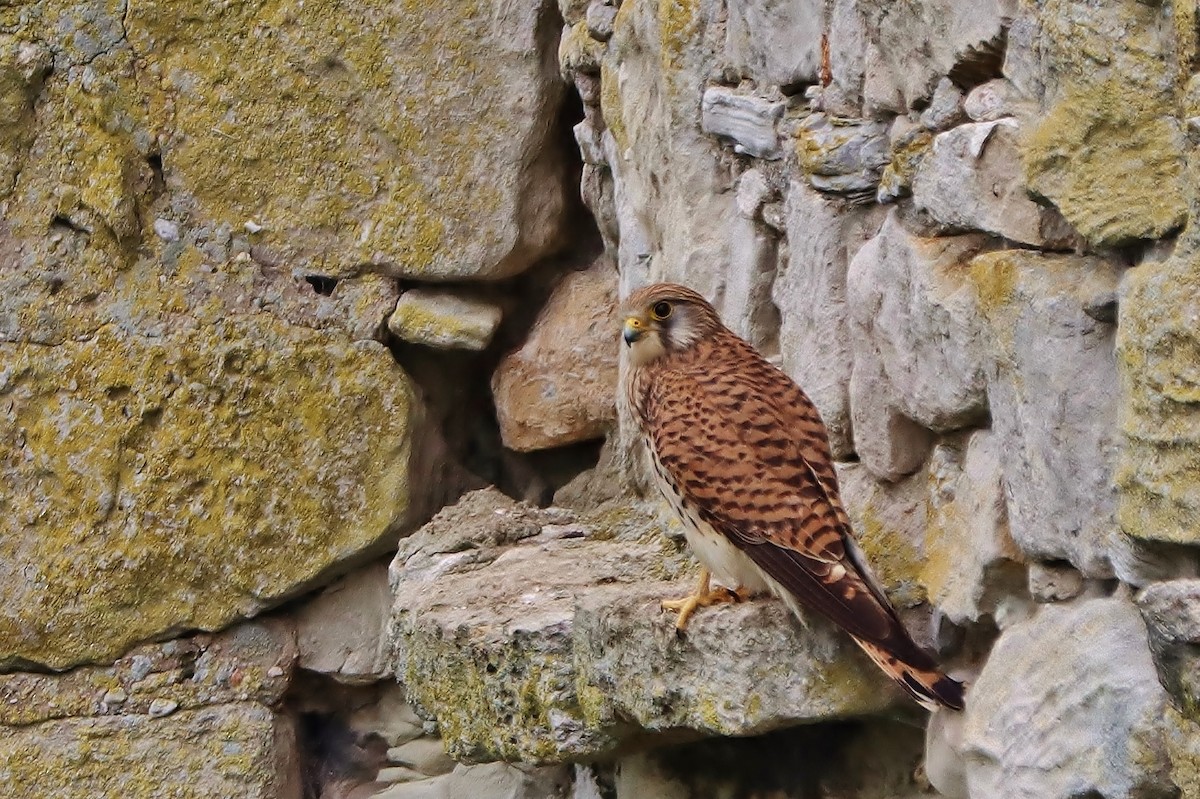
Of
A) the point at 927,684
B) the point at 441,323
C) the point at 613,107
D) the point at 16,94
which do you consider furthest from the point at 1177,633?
the point at 16,94

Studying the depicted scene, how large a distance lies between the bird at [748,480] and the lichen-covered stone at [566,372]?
3.45ft

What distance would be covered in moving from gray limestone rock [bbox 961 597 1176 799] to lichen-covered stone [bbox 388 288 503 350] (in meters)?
2.14

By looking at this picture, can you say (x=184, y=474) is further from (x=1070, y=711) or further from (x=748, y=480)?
(x=1070, y=711)

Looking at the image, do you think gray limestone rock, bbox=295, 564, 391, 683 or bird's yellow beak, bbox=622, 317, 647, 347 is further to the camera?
gray limestone rock, bbox=295, 564, 391, 683

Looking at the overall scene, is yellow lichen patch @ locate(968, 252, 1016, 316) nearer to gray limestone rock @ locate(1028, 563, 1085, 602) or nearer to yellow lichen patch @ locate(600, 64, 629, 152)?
gray limestone rock @ locate(1028, 563, 1085, 602)

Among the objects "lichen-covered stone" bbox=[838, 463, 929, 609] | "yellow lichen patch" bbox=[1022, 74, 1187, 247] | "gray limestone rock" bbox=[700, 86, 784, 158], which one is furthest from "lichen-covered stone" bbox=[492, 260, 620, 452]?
"yellow lichen patch" bbox=[1022, 74, 1187, 247]

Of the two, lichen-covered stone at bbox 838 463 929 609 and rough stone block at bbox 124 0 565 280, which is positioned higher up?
rough stone block at bbox 124 0 565 280

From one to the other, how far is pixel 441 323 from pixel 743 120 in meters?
1.34

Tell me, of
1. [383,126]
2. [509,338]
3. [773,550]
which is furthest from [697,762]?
[383,126]

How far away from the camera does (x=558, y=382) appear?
12.4 feet

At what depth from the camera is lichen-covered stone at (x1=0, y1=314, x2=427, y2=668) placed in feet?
12.6

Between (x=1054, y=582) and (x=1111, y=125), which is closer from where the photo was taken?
(x=1111, y=125)

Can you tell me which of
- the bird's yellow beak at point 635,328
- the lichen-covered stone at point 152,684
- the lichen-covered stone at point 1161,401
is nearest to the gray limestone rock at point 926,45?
the lichen-covered stone at point 1161,401

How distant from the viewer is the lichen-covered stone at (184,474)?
3836mm
